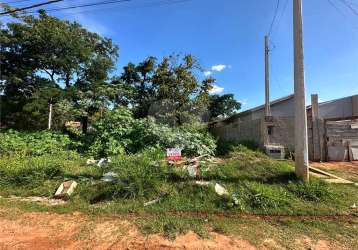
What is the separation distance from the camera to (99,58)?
59.0ft

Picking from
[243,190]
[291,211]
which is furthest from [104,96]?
[291,211]

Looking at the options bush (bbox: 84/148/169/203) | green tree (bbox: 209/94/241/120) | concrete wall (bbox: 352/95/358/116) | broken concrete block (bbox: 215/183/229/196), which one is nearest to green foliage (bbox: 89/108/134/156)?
bush (bbox: 84/148/169/203)

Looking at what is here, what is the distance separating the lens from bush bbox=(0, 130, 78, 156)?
936 centimetres

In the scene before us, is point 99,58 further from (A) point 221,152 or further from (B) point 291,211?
(B) point 291,211

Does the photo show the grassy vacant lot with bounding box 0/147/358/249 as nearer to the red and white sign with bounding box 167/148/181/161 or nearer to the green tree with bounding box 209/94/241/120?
the red and white sign with bounding box 167/148/181/161

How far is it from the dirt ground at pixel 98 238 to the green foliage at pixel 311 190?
1.84 metres

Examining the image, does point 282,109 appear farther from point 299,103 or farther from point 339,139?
point 299,103

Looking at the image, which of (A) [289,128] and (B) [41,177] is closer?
(B) [41,177]

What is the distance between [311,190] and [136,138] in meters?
6.79

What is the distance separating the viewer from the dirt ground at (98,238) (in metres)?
3.54

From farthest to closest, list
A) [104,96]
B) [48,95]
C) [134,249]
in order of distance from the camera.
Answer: [104,96] < [48,95] < [134,249]

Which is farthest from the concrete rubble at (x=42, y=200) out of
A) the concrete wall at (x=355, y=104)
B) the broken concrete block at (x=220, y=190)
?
the concrete wall at (x=355, y=104)

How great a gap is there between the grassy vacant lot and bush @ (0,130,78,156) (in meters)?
1.89

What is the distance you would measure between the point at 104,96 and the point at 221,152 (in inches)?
355
